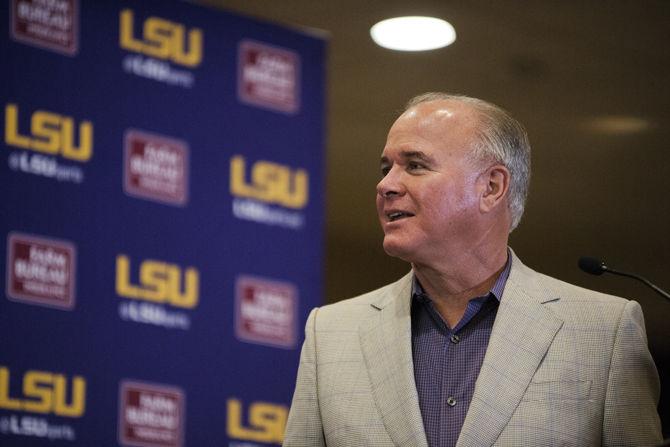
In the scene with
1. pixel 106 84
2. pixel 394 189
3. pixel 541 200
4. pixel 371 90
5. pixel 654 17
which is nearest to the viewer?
pixel 394 189

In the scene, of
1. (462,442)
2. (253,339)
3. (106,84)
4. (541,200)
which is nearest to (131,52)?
(106,84)

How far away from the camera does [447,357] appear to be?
122 inches

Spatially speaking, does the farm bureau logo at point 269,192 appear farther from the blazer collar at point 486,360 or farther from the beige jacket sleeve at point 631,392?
the beige jacket sleeve at point 631,392

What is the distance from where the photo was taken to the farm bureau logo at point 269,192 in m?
5.25

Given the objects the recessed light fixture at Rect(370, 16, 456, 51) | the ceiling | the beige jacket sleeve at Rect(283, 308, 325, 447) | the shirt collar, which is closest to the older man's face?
the shirt collar

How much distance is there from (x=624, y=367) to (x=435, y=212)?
56 centimetres

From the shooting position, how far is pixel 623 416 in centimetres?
291

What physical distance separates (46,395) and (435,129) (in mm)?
2018

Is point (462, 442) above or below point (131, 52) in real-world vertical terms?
below

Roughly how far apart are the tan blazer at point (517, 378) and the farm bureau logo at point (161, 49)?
2.12 meters

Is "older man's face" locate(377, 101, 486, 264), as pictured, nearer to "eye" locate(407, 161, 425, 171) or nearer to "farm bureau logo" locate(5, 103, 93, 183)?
"eye" locate(407, 161, 425, 171)

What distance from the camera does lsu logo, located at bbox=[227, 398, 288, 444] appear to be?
5.08 m

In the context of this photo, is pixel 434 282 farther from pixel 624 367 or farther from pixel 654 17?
pixel 654 17

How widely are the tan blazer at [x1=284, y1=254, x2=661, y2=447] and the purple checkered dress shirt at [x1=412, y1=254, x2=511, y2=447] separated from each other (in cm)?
4
